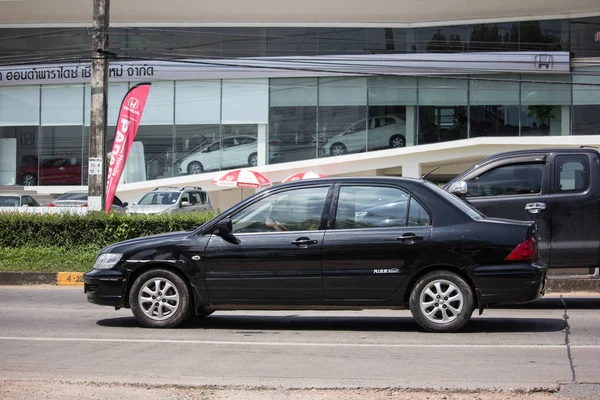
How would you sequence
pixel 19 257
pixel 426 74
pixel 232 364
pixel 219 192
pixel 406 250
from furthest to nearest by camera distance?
pixel 219 192 → pixel 426 74 → pixel 19 257 → pixel 406 250 → pixel 232 364

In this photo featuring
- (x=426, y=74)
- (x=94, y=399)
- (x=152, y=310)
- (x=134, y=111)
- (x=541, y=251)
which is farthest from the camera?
(x=426, y=74)

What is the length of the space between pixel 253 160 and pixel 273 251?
97.9ft

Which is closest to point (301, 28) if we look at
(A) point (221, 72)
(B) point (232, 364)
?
(A) point (221, 72)

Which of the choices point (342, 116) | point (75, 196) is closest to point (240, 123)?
point (342, 116)

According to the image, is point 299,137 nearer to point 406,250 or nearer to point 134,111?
point 134,111

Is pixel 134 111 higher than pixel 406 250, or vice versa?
pixel 134 111

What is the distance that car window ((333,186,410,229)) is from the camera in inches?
338

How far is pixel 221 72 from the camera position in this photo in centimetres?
3781

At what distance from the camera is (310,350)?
770cm

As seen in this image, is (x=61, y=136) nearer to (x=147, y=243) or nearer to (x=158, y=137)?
(x=158, y=137)

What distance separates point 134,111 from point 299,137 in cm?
1844

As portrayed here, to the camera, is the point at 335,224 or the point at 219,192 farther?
the point at 219,192

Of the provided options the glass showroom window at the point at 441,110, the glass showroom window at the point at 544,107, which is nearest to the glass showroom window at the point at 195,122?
the glass showroom window at the point at 441,110

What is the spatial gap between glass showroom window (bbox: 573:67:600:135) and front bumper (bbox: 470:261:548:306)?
30.7 metres
